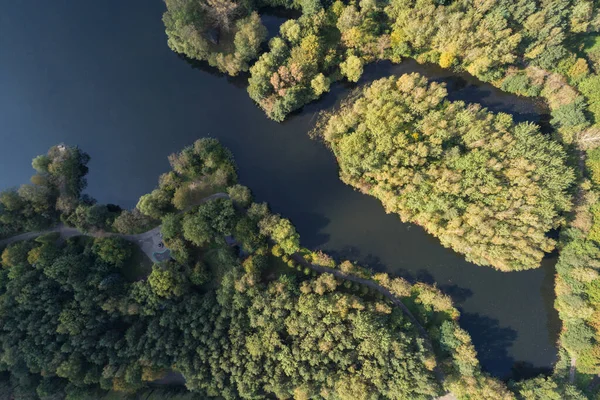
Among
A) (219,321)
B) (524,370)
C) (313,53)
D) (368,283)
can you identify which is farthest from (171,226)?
(524,370)

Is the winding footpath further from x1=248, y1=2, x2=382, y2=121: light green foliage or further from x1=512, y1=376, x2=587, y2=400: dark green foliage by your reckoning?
x1=248, y1=2, x2=382, y2=121: light green foliage

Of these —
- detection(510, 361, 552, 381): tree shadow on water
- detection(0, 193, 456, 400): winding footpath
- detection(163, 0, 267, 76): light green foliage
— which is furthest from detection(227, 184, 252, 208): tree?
detection(510, 361, 552, 381): tree shadow on water

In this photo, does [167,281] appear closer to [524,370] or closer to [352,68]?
[352,68]

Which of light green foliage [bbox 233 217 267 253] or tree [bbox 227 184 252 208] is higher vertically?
tree [bbox 227 184 252 208]

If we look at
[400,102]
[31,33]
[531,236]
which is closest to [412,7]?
[400,102]

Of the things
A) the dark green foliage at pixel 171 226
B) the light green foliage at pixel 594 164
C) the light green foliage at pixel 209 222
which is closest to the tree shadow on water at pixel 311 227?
the light green foliage at pixel 209 222

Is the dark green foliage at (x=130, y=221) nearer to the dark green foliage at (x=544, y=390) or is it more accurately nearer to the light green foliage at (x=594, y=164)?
the dark green foliage at (x=544, y=390)

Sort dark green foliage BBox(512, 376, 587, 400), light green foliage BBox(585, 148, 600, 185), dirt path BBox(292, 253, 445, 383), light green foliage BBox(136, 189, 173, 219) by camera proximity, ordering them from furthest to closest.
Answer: dirt path BBox(292, 253, 445, 383) < light green foliage BBox(136, 189, 173, 219) < light green foliage BBox(585, 148, 600, 185) < dark green foliage BBox(512, 376, 587, 400)

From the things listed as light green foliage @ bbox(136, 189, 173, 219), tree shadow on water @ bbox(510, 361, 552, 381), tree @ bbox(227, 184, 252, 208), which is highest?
tree @ bbox(227, 184, 252, 208)
